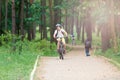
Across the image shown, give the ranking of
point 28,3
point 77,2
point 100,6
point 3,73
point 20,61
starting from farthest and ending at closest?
1. point 28,3
2. point 77,2
3. point 100,6
4. point 20,61
5. point 3,73

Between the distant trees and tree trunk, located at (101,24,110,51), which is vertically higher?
the distant trees

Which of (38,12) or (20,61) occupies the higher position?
(38,12)

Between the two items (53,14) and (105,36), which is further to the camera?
(53,14)

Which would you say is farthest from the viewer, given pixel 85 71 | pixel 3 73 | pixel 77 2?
pixel 77 2

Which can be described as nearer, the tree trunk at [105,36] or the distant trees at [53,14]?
the distant trees at [53,14]

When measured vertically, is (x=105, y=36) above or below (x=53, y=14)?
below

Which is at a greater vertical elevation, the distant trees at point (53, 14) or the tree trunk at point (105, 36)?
the distant trees at point (53, 14)

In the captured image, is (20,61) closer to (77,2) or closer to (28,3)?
(77,2)

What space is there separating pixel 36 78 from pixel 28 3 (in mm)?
A: 30744

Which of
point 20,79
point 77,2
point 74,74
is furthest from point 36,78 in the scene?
point 77,2

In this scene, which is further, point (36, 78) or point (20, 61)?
point (20, 61)

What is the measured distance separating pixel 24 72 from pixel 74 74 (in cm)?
185

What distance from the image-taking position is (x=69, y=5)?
40.4 m

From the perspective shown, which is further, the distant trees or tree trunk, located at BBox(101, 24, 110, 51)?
tree trunk, located at BBox(101, 24, 110, 51)
